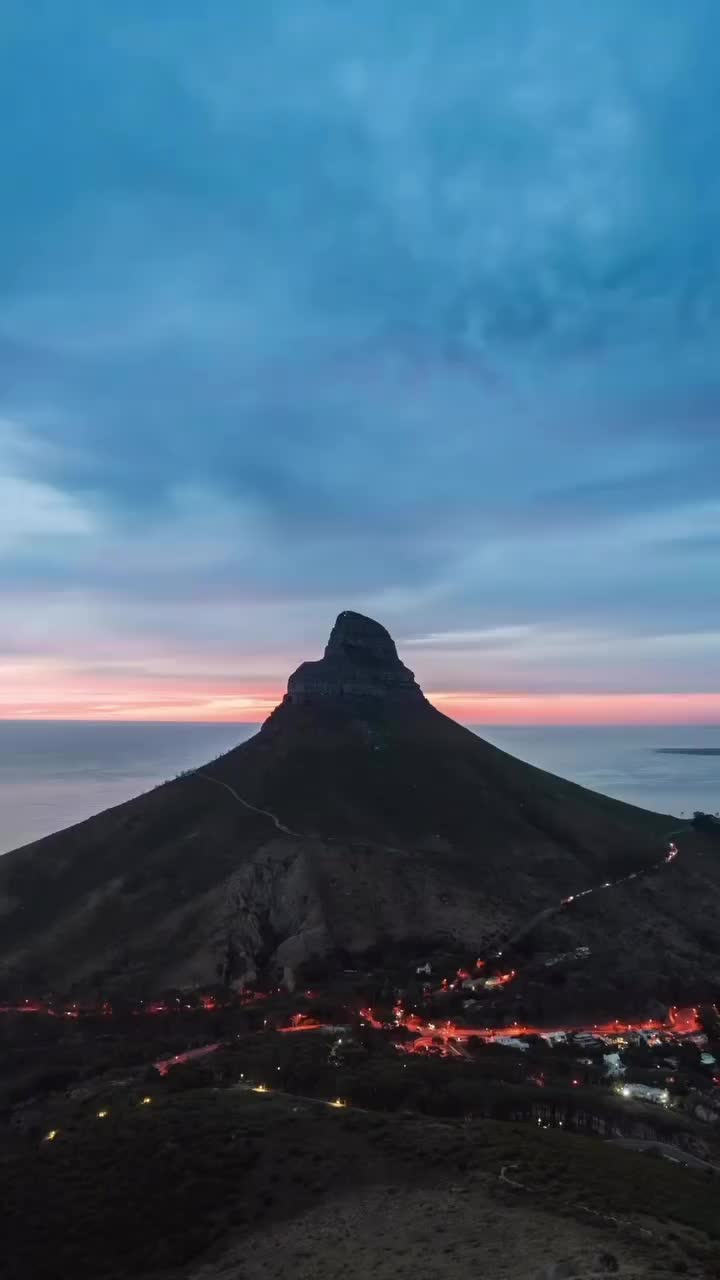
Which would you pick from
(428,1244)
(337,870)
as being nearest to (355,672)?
(337,870)

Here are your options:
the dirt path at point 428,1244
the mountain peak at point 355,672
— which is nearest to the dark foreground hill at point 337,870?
the mountain peak at point 355,672

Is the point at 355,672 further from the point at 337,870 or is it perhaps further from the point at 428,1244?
the point at 428,1244

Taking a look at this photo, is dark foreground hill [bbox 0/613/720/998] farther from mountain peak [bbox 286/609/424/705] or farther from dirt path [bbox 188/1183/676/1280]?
dirt path [bbox 188/1183/676/1280]

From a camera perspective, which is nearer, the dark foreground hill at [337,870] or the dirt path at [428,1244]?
the dirt path at [428,1244]

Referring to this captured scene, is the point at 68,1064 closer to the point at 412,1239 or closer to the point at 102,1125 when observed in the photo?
the point at 102,1125

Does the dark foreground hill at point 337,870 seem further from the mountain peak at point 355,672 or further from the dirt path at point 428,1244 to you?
the dirt path at point 428,1244

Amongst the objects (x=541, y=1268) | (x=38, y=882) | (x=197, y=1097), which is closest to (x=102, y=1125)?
(x=197, y=1097)
